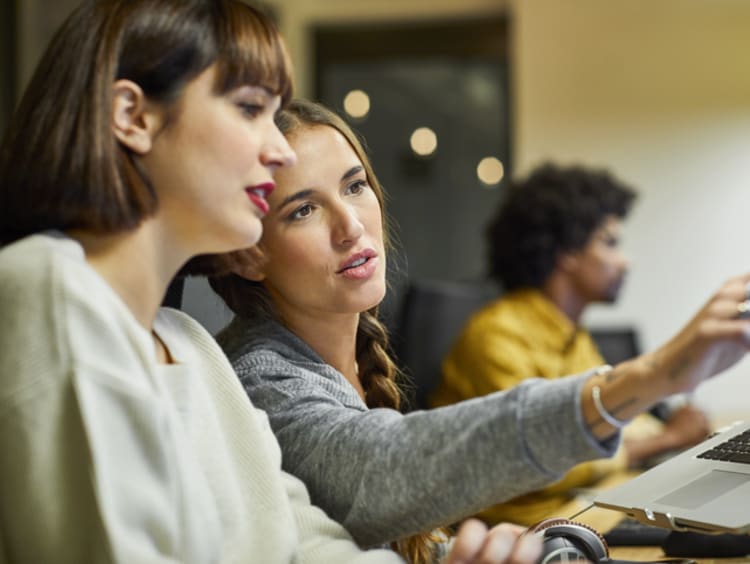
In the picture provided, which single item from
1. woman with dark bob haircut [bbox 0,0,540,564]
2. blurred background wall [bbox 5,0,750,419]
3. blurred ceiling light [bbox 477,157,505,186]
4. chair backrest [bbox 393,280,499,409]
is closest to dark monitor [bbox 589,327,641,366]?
blurred background wall [bbox 5,0,750,419]

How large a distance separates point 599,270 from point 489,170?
1862 mm

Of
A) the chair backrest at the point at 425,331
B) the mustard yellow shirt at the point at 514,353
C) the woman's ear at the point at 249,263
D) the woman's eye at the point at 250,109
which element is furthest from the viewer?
the chair backrest at the point at 425,331

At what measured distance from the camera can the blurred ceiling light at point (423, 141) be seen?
472cm

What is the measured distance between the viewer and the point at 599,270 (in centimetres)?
290

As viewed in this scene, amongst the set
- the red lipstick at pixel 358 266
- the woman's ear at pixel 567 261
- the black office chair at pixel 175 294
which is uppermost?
the red lipstick at pixel 358 266

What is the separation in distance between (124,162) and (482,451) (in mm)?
358

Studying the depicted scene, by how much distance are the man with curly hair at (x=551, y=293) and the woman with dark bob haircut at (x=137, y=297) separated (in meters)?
1.57

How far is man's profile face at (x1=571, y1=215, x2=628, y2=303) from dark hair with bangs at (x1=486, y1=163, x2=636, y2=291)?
3cm

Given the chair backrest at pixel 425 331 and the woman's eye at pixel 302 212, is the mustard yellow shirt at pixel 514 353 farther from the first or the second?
the woman's eye at pixel 302 212

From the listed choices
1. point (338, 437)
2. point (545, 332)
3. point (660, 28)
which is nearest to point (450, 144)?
point (660, 28)

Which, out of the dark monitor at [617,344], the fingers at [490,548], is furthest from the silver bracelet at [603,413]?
the dark monitor at [617,344]

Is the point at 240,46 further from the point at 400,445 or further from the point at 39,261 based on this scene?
the point at 400,445

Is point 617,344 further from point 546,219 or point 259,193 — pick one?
point 259,193

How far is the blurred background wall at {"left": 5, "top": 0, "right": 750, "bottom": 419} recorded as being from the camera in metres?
4.20
